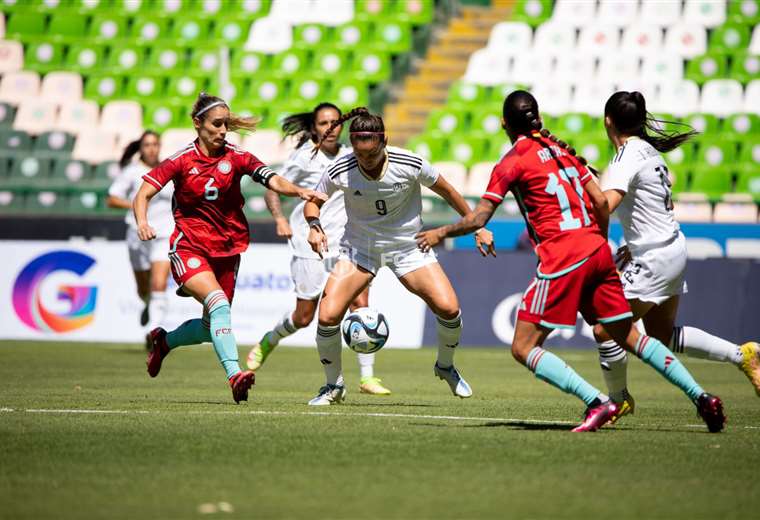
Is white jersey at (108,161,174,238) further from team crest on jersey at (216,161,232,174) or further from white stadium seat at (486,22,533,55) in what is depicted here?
white stadium seat at (486,22,533,55)

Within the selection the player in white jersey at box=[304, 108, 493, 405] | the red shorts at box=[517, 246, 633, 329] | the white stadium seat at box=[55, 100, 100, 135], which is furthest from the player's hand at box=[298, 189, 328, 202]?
the white stadium seat at box=[55, 100, 100, 135]

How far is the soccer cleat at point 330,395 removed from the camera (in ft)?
34.2

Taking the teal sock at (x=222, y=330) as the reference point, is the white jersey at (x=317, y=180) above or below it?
above

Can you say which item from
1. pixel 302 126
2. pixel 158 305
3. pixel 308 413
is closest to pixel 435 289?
pixel 308 413

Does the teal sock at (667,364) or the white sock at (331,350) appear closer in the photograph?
the teal sock at (667,364)

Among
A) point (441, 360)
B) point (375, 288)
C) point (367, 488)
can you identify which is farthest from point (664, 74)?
point (367, 488)

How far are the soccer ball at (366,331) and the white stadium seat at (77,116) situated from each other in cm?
1648

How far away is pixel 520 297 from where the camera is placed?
724 inches

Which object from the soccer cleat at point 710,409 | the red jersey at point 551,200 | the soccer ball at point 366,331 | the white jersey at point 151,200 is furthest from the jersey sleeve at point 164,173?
the white jersey at point 151,200

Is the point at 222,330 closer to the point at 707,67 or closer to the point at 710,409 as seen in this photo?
the point at 710,409

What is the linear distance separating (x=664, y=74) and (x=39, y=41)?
41.2 ft

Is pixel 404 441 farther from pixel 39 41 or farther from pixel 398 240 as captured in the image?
pixel 39 41

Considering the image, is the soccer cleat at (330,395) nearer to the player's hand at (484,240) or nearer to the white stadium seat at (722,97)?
the player's hand at (484,240)

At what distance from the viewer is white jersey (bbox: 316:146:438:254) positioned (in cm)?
998
